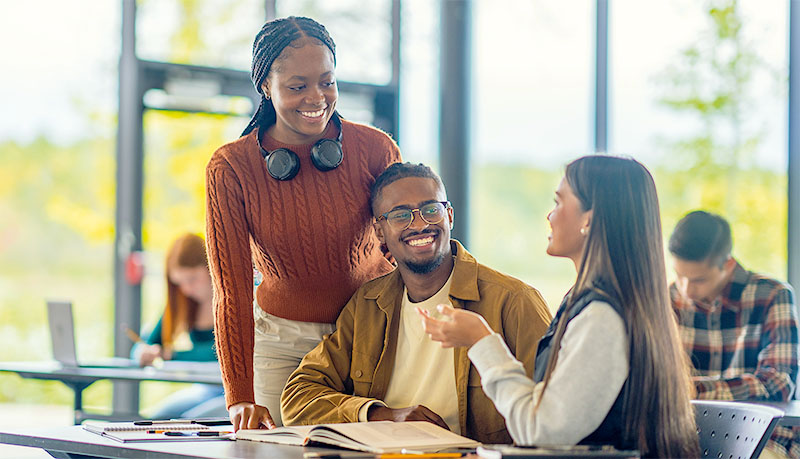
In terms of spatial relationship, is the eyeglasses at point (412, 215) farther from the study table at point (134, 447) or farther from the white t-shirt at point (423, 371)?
the study table at point (134, 447)

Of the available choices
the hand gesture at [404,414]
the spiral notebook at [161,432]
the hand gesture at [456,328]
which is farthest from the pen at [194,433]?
the hand gesture at [456,328]

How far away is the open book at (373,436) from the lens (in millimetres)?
1794

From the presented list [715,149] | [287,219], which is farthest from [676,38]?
[287,219]

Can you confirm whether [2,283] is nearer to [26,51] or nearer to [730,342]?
[26,51]

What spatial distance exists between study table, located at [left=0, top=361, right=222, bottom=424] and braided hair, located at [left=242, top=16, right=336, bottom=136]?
63.0 inches

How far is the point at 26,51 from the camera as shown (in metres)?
5.21

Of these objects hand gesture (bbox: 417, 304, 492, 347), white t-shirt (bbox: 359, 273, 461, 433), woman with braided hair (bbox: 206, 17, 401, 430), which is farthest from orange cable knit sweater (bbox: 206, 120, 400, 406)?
hand gesture (bbox: 417, 304, 492, 347)

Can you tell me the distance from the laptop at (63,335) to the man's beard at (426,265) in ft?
7.89

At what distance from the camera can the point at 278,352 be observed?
8.30 feet

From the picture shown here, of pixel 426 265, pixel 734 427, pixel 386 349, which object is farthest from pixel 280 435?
pixel 734 427

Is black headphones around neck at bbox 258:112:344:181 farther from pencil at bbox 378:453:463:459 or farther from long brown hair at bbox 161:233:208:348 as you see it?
long brown hair at bbox 161:233:208:348

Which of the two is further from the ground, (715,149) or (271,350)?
(715,149)

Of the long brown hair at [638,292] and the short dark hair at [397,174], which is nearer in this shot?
the long brown hair at [638,292]

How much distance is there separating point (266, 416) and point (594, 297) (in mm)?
887
